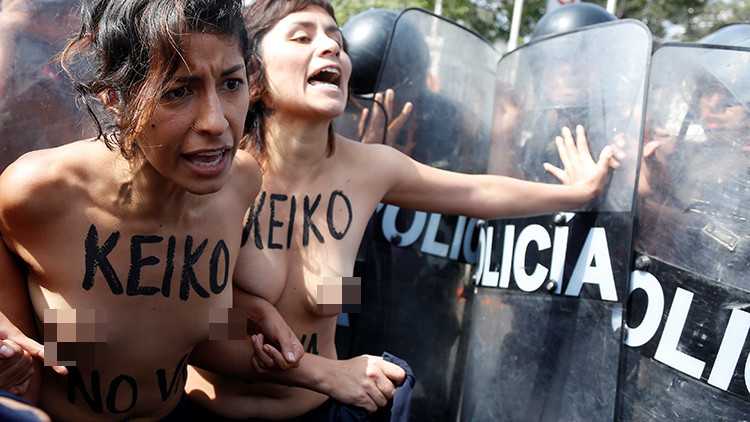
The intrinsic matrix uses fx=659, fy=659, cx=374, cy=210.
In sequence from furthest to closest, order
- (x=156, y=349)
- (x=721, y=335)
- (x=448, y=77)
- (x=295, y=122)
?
(x=448, y=77) → (x=295, y=122) → (x=721, y=335) → (x=156, y=349)

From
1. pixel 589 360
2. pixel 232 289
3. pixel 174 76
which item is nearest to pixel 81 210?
pixel 174 76

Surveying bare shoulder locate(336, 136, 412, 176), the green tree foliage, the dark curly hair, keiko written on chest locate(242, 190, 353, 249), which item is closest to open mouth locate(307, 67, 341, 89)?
bare shoulder locate(336, 136, 412, 176)

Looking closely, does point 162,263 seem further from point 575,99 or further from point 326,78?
point 575,99

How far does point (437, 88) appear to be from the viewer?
9.81 ft

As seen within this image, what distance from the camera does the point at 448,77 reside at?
3000 millimetres

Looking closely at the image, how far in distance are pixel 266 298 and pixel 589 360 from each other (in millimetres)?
1122

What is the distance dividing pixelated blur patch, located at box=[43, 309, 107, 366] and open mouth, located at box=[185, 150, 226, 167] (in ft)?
1.49

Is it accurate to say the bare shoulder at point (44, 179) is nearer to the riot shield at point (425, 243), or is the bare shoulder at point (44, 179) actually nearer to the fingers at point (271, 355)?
the fingers at point (271, 355)

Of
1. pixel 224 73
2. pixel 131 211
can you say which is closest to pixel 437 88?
pixel 224 73

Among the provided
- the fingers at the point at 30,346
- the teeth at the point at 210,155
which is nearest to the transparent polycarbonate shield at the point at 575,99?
the teeth at the point at 210,155

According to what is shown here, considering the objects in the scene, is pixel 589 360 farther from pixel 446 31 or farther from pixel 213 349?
pixel 446 31

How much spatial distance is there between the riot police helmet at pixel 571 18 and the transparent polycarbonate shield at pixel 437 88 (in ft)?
1.62

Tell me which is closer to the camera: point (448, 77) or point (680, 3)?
point (448, 77)

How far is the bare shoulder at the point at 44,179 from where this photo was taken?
1.45 meters
